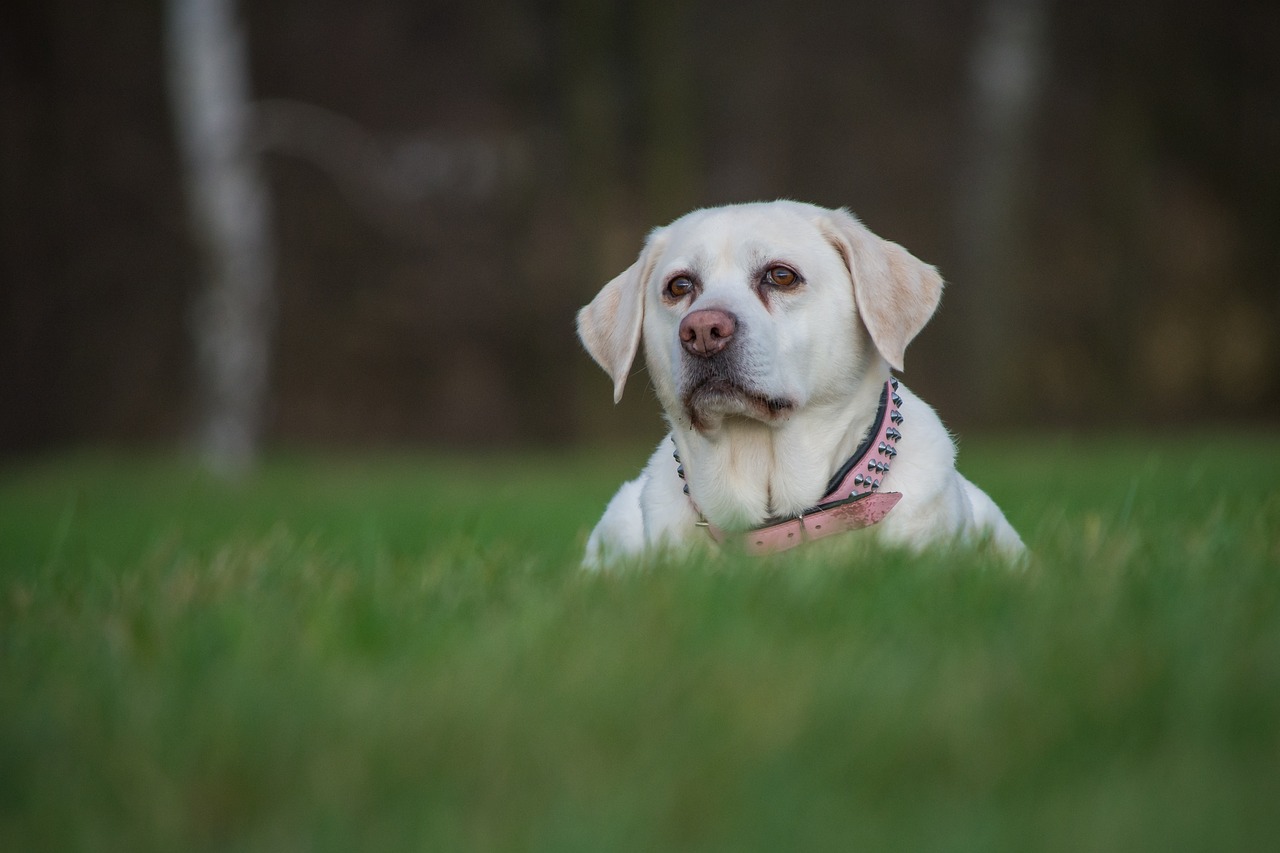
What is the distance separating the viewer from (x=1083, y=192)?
19.4 meters

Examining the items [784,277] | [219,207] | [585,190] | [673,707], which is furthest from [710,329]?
[585,190]

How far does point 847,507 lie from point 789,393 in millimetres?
363

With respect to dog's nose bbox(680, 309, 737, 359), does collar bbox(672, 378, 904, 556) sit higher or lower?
lower

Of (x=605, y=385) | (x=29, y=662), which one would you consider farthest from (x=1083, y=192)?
(x=29, y=662)

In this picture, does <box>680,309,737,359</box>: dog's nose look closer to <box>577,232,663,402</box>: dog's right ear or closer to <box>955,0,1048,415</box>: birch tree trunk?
<box>577,232,663,402</box>: dog's right ear

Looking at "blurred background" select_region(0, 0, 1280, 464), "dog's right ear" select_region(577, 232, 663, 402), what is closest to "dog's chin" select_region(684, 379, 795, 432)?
→ "dog's right ear" select_region(577, 232, 663, 402)

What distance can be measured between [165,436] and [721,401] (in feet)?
53.3

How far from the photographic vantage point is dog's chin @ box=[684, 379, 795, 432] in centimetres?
349

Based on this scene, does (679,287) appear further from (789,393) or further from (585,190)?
(585,190)

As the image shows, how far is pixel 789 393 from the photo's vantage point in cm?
348

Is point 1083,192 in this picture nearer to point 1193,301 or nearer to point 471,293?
point 1193,301

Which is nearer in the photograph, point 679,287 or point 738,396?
point 738,396

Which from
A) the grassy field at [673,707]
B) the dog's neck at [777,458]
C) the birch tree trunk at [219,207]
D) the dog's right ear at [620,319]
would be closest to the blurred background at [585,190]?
the birch tree trunk at [219,207]

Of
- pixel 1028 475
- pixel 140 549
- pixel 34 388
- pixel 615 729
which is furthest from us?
pixel 34 388
